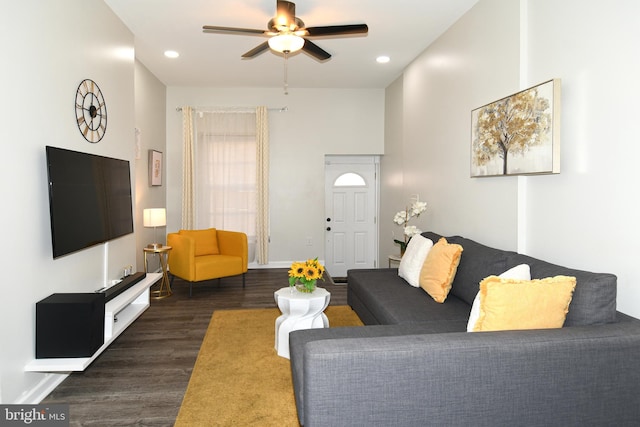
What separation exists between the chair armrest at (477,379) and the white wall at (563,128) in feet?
2.05

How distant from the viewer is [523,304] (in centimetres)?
191

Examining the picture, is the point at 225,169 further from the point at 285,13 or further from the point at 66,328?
the point at 66,328

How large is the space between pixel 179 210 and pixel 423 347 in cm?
565

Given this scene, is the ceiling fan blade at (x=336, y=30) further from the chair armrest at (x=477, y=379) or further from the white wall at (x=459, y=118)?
the chair armrest at (x=477, y=379)

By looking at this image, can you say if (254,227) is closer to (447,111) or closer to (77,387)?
(447,111)

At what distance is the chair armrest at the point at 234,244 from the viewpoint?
5449 mm

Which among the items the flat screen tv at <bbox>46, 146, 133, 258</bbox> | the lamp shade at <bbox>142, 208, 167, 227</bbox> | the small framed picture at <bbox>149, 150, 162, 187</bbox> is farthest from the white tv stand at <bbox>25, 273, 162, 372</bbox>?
the small framed picture at <bbox>149, 150, 162, 187</bbox>

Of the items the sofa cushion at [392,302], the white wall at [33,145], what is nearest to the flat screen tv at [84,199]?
the white wall at [33,145]

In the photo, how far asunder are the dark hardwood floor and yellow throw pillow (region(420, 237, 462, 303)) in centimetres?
164

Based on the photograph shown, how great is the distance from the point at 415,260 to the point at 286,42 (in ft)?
7.09

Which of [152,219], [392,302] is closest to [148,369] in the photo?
[392,302]

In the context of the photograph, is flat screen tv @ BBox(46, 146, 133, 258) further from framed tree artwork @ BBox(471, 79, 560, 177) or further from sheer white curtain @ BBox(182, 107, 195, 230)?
framed tree artwork @ BBox(471, 79, 560, 177)

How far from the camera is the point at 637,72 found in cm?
206

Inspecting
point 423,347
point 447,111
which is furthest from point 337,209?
point 423,347
